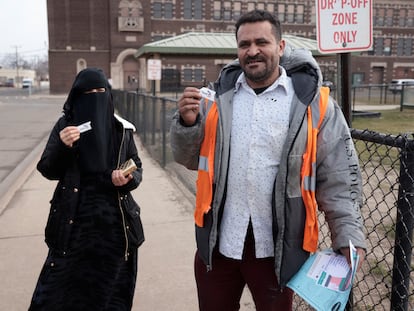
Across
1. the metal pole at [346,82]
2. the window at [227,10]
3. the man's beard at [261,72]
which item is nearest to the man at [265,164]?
the man's beard at [261,72]

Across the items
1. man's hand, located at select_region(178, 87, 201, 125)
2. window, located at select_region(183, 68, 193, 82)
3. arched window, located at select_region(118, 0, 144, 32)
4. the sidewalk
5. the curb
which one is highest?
arched window, located at select_region(118, 0, 144, 32)

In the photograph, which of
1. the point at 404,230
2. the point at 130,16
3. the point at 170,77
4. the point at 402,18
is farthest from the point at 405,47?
the point at 404,230

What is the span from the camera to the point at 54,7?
46125mm

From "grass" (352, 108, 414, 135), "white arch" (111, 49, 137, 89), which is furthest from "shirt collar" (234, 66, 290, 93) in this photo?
"white arch" (111, 49, 137, 89)

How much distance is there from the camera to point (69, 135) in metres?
2.62

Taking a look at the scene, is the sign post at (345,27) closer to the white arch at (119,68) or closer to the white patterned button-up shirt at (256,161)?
the white patterned button-up shirt at (256,161)

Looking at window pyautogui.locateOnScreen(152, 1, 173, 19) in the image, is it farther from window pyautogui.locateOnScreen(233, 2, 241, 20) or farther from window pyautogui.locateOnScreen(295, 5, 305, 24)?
window pyautogui.locateOnScreen(295, 5, 305, 24)

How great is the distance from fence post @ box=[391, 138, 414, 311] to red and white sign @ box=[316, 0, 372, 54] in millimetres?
822

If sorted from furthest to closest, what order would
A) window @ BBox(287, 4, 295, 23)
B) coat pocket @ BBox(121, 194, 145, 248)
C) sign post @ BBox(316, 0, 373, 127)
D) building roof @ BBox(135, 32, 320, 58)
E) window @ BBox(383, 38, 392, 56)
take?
window @ BBox(383, 38, 392, 56) → window @ BBox(287, 4, 295, 23) → building roof @ BBox(135, 32, 320, 58) → coat pocket @ BBox(121, 194, 145, 248) → sign post @ BBox(316, 0, 373, 127)

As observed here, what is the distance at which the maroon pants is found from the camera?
7.39 ft

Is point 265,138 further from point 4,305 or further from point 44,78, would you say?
point 44,78

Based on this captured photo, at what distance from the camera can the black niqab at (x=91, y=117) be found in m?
2.78

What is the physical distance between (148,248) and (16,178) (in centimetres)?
413

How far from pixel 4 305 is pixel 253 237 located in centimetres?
247
